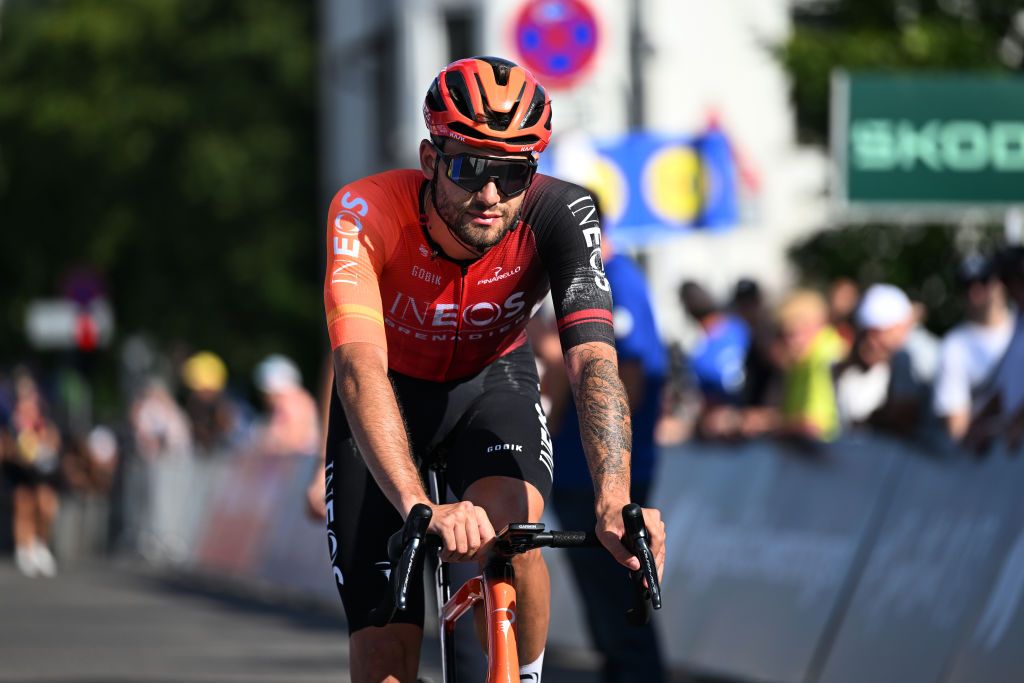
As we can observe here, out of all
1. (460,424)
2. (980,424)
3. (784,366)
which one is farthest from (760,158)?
(460,424)

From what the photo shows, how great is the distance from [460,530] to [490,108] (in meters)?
1.09

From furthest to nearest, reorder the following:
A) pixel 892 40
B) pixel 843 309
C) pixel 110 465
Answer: pixel 110 465
pixel 892 40
pixel 843 309

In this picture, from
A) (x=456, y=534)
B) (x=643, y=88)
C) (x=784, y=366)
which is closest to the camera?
(x=456, y=534)

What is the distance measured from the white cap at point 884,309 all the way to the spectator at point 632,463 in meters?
2.59

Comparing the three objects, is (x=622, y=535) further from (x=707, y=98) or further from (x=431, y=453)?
(x=707, y=98)

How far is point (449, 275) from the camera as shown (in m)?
5.72

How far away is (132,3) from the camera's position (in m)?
46.2

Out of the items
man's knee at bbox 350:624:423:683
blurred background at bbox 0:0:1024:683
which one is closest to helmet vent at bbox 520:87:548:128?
man's knee at bbox 350:624:423:683

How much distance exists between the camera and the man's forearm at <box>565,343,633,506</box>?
520 centimetres

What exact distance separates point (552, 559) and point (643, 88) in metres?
5.26

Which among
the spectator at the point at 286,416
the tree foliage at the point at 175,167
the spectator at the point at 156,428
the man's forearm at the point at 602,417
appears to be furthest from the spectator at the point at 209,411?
the tree foliage at the point at 175,167

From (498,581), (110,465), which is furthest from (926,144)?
(110,465)

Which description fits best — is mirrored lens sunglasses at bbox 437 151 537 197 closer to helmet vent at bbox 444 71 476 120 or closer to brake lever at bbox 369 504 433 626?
helmet vent at bbox 444 71 476 120

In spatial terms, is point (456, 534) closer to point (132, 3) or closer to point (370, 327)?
point (370, 327)
